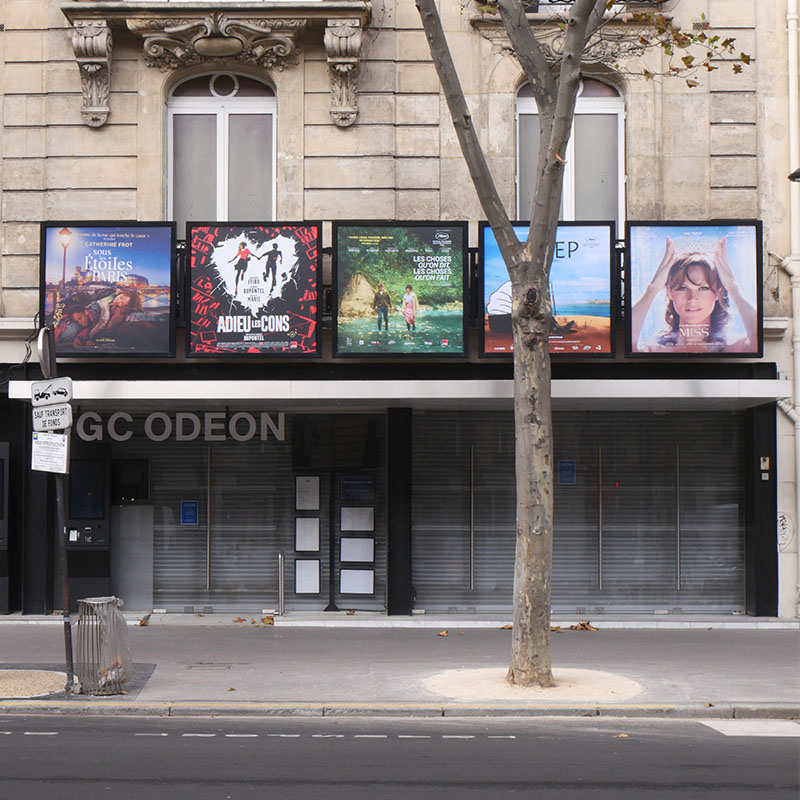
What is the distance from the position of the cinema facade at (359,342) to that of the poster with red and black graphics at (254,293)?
3cm

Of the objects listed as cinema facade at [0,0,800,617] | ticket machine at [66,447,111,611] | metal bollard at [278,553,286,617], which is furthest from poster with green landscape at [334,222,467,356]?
ticket machine at [66,447,111,611]

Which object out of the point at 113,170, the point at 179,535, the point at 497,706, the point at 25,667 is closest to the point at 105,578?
the point at 179,535

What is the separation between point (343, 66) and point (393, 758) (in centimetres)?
1119

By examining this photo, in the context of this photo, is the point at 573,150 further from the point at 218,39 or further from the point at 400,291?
the point at 218,39

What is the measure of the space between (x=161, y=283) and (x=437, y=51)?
21.7 feet

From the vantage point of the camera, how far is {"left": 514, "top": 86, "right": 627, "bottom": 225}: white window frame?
17.5 metres

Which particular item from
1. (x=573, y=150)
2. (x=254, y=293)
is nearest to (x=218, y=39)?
(x=254, y=293)

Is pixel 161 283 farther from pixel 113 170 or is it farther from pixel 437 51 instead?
pixel 437 51

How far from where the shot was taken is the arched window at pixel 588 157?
17516 mm

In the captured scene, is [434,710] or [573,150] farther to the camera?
[573,150]

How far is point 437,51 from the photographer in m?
11.3

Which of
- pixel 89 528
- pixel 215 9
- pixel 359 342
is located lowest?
pixel 89 528

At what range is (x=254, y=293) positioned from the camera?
1634cm

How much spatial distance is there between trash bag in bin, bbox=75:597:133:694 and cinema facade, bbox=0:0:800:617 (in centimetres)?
497
